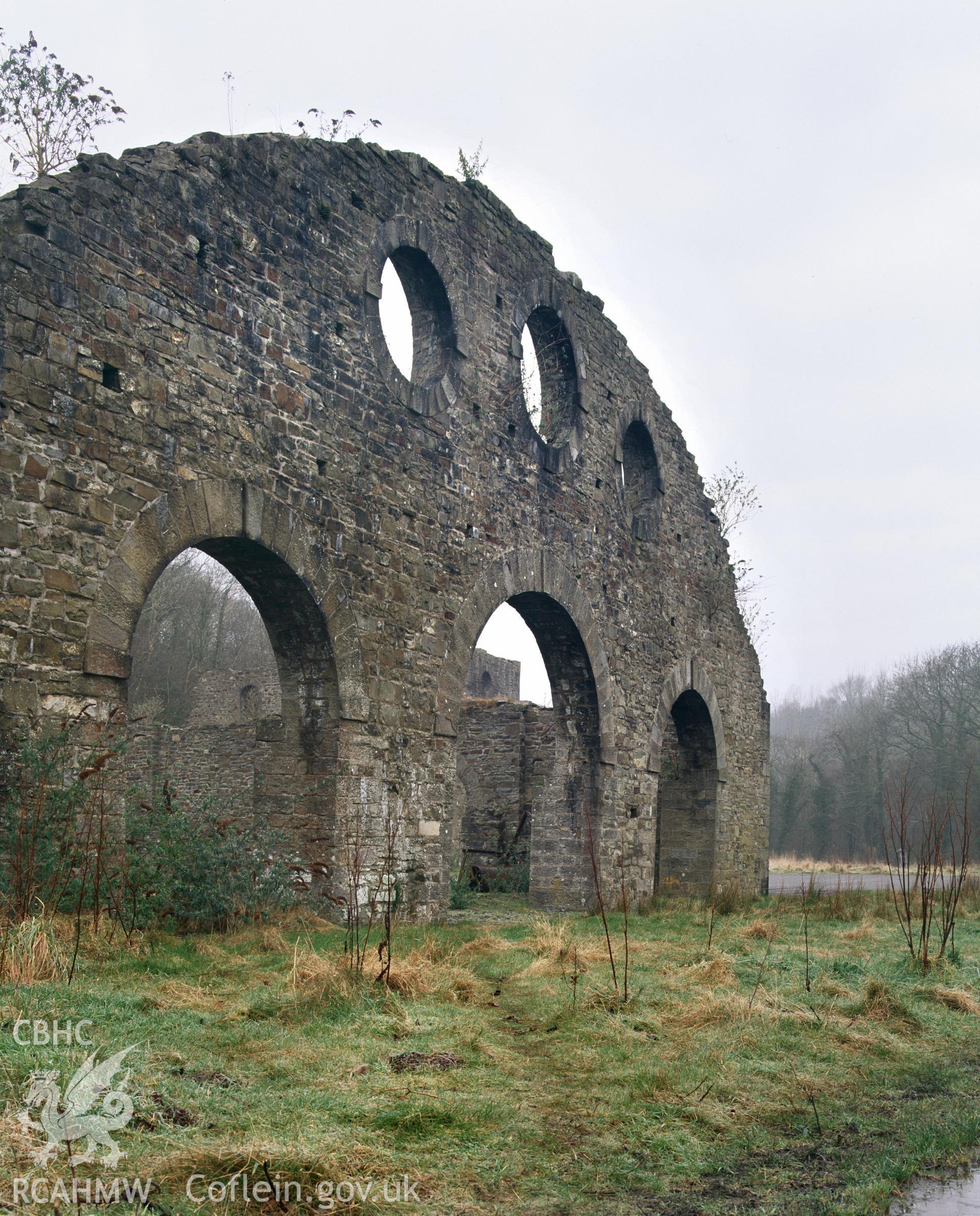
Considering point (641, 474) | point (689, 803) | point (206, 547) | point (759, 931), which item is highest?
point (641, 474)

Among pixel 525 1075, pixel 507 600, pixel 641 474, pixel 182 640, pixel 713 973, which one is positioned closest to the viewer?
pixel 525 1075

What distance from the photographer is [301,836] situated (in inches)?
336

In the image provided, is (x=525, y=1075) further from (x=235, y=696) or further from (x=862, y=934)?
(x=235, y=696)

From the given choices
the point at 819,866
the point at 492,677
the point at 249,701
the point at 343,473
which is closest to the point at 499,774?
the point at 249,701

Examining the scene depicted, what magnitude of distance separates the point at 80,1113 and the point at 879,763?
3818 cm

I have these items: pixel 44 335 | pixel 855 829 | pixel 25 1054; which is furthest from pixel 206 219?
pixel 855 829

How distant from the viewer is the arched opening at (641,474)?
14.9 m

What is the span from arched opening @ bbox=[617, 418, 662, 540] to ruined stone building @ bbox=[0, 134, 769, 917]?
0.13 ft

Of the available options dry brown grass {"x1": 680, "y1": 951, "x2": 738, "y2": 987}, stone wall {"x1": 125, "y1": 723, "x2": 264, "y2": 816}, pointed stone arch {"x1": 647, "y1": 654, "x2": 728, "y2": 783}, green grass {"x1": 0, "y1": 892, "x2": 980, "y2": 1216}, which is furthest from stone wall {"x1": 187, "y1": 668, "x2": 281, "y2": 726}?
dry brown grass {"x1": 680, "y1": 951, "x2": 738, "y2": 987}

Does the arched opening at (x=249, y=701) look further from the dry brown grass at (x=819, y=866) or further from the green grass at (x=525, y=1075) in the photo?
the green grass at (x=525, y=1075)

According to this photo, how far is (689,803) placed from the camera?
1656 centimetres

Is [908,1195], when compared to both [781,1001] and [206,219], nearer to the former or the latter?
[781,1001]

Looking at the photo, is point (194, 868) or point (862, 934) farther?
point (862, 934)

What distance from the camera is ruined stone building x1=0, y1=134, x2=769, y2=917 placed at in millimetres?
6598
